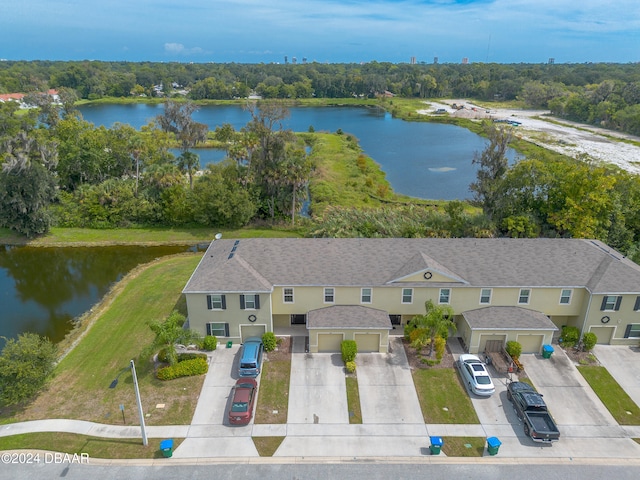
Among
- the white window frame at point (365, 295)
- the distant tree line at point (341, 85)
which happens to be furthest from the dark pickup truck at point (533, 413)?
the distant tree line at point (341, 85)

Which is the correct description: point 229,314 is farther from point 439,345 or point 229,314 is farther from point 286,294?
point 439,345

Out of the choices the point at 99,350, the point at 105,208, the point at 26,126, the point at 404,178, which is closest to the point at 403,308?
the point at 99,350

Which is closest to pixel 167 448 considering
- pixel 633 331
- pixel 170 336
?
pixel 170 336

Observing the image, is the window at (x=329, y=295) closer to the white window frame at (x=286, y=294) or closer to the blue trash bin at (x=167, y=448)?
the white window frame at (x=286, y=294)

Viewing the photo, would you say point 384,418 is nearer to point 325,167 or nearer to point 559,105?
point 325,167

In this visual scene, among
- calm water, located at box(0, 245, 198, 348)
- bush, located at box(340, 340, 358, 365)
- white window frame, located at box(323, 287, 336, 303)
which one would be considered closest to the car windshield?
bush, located at box(340, 340, 358, 365)

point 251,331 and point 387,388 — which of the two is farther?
point 251,331
